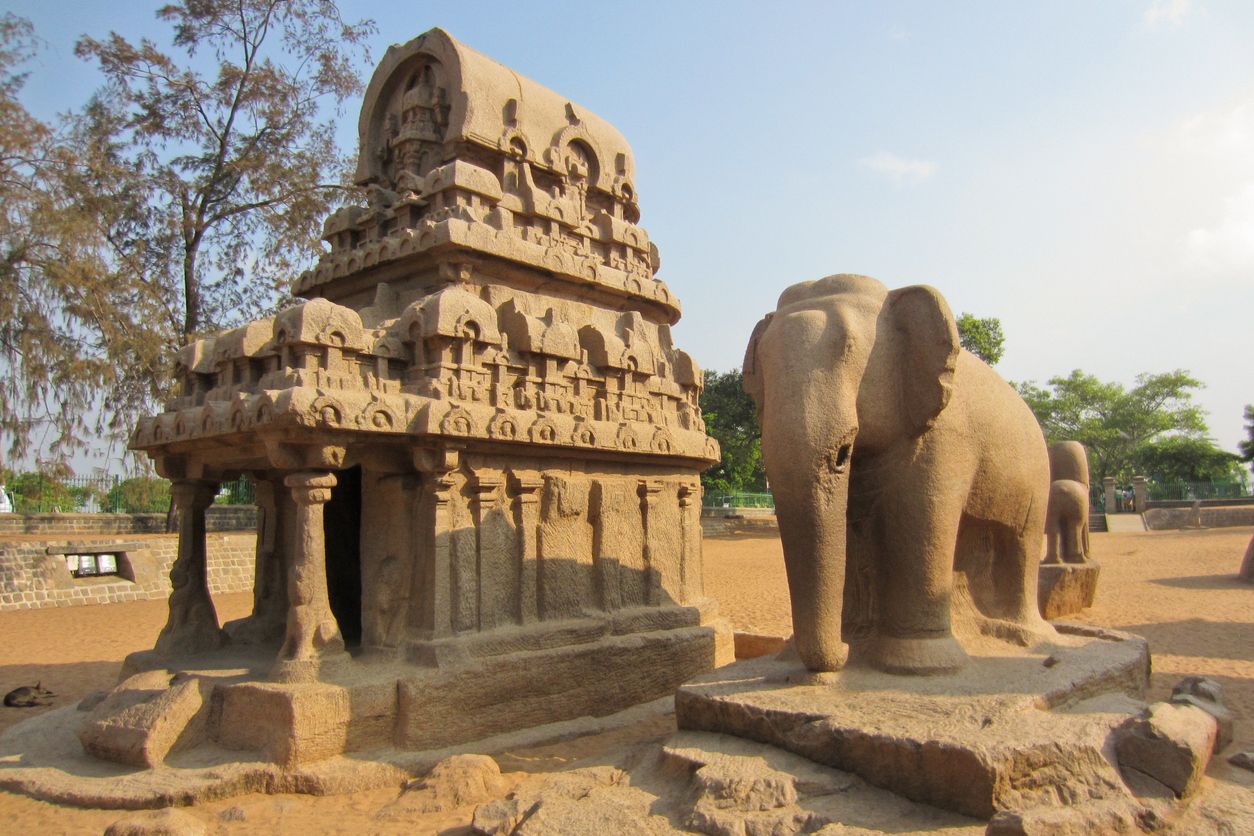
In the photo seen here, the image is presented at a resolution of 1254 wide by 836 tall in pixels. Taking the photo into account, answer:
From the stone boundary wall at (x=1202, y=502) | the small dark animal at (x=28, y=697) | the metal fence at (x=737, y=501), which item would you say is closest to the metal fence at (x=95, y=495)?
the small dark animal at (x=28, y=697)

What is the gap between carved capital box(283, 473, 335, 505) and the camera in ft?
17.5

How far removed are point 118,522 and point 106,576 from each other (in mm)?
7881

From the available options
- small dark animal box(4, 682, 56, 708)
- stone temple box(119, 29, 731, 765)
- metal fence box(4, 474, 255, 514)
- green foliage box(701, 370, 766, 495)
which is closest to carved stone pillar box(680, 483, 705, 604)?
stone temple box(119, 29, 731, 765)

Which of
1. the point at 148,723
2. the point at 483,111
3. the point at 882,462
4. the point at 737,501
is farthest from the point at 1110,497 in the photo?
the point at 148,723

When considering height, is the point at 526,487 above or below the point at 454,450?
below

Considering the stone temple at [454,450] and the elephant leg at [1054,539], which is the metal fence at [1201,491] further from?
the stone temple at [454,450]

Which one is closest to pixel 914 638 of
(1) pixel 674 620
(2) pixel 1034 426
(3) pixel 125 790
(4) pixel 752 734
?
(4) pixel 752 734

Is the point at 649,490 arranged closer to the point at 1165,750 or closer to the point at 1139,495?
the point at 1165,750

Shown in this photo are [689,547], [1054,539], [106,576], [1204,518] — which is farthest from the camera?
[1204,518]

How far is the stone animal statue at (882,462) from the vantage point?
4.19 m

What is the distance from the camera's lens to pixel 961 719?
12.3ft

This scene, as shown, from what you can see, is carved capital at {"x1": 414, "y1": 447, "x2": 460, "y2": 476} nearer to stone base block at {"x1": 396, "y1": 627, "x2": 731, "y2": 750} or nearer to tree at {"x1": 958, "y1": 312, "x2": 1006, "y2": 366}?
stone base block at {"x1": 396, "y1": 627, "x2": 731, "y2": 750}

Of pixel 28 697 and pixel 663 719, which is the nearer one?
pixel 663 719

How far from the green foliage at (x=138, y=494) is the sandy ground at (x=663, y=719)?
5.20 meters
